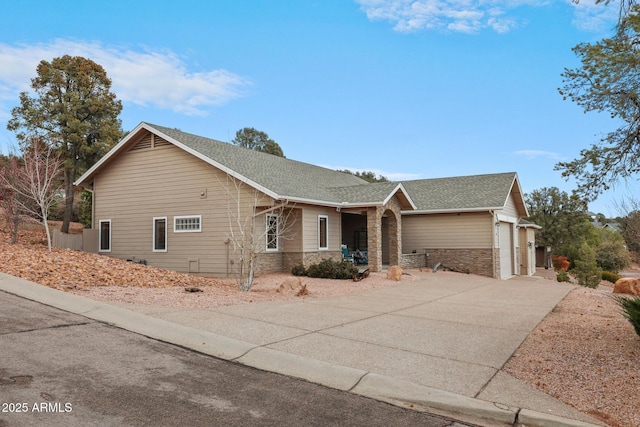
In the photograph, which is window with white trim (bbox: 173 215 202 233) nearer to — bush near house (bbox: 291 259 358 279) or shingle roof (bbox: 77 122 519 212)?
shingle roof (bbox: 77 122 519 212)

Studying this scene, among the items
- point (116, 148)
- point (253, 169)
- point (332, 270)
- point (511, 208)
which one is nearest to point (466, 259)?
point (511, 208)

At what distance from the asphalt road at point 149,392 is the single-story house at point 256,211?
8.74 meters

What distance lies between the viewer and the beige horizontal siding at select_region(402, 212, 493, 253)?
21.9 metres

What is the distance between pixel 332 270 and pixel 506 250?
39.6ft

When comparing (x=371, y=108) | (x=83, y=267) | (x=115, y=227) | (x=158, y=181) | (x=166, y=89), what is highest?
(x=166, y=89)

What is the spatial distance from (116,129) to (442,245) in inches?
812

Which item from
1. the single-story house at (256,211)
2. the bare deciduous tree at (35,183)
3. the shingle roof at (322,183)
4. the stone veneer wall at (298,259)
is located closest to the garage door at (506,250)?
the single-story house at (256,211)

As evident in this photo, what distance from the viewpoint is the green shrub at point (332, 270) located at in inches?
646

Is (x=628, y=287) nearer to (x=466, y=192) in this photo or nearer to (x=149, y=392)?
(x=466, y=192)

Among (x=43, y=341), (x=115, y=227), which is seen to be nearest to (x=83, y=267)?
(x=43, y=341)

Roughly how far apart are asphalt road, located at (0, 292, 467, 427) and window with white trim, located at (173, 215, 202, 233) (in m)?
11.6

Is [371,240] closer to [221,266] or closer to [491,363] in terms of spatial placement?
[221,266]

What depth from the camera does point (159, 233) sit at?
19109 millimetres

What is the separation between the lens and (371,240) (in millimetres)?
19359
